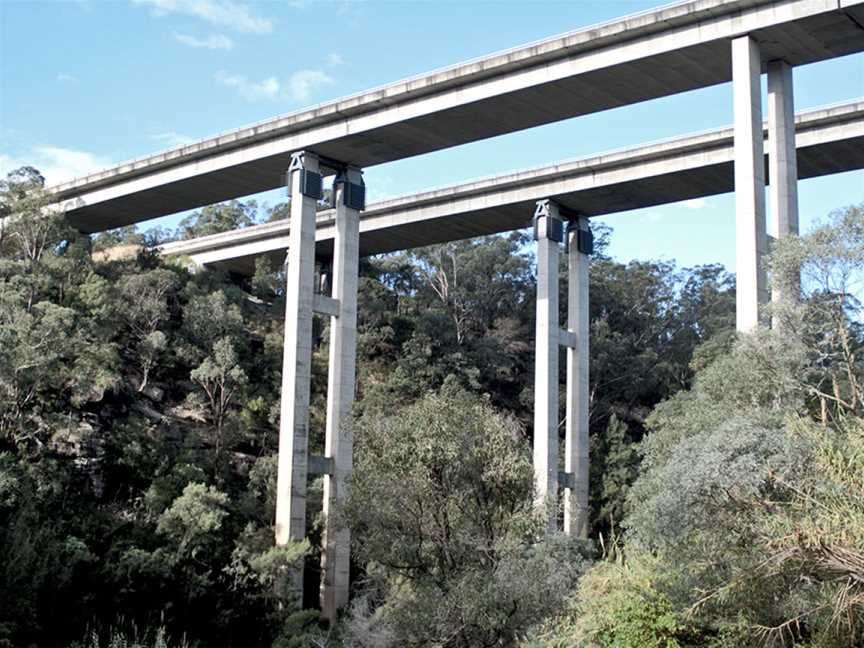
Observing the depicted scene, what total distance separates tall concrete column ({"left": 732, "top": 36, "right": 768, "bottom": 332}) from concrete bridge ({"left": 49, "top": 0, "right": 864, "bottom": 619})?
0.14ft

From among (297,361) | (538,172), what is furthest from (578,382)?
(297,361)

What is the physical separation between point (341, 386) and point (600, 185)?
973 centimetres

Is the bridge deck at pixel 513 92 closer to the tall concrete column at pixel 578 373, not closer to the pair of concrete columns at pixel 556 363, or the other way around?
the pair of concrete columns at pixel 556 363

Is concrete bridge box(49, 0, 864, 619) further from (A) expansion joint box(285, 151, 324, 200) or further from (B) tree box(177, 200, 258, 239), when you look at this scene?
(B) tree box(177, 200, 258, 239)

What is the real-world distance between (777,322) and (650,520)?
493 cm

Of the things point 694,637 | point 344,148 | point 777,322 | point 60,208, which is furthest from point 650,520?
point 60,208

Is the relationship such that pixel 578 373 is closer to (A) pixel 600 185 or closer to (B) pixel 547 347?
(B) pixel 547 347

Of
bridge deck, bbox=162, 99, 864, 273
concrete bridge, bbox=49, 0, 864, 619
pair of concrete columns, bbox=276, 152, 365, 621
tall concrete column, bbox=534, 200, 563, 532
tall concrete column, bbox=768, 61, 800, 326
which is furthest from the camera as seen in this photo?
tall concrete column, bbox=534, 200, 563, 532

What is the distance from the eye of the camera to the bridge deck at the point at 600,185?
28.2 meters

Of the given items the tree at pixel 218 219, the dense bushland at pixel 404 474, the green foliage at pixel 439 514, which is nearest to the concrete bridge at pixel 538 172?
the green foliage at pixel 439 514

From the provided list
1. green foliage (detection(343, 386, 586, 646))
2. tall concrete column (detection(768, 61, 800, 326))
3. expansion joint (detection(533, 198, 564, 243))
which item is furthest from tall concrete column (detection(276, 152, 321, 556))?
tall concrete column (detection(768, 61, 800, 326))

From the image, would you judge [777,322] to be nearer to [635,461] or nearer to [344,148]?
[344,148]

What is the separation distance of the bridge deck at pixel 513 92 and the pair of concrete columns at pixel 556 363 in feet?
19.2

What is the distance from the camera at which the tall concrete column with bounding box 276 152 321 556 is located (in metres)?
28.7
